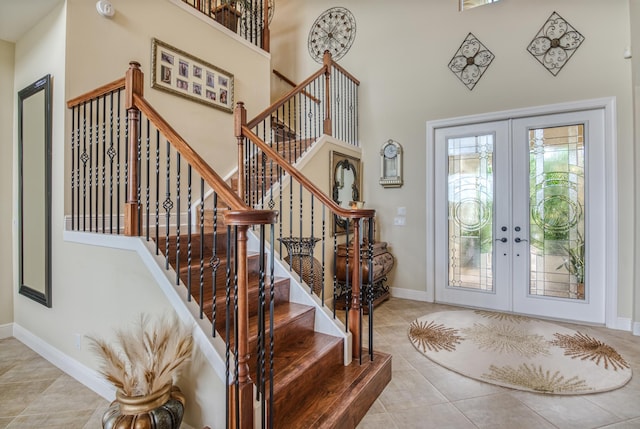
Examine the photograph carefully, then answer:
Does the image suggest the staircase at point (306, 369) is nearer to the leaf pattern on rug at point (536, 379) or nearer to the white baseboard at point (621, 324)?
the leaf pattern on rug at point (536, 379)

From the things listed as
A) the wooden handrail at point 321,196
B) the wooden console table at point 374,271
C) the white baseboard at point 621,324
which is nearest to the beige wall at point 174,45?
the wooden handrail at point 321,196

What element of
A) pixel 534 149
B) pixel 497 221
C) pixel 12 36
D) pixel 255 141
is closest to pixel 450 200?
pixel 497 221

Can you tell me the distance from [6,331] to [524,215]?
566 centimetres

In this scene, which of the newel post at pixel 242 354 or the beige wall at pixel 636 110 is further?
the beige wall at pixel 636 110

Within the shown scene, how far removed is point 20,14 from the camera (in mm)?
2748

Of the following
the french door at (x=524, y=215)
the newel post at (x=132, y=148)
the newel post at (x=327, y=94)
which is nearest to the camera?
the newel post at (x=132, y=148)

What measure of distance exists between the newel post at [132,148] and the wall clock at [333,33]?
12.3ft

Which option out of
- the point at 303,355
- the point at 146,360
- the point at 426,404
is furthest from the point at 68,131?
the point at 426,404

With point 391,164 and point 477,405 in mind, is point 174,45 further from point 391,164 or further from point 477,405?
point 477,405

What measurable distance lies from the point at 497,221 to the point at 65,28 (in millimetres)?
4734

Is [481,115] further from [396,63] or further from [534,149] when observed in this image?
[396,63]

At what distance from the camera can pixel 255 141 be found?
2.75 meters

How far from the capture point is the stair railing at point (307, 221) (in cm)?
227

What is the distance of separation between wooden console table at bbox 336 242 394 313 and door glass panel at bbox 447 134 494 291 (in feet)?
2.82
